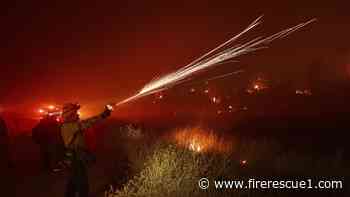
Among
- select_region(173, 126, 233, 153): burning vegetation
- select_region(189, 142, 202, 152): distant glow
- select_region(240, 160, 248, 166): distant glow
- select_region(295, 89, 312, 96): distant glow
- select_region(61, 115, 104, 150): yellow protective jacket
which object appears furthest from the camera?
select_region(295, 89, 312, 96): distant glow

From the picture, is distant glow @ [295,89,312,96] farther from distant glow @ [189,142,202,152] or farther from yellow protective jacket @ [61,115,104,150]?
yellow protective jacket @ [61,115,104,150]

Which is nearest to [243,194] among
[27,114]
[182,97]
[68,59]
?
[27,114]

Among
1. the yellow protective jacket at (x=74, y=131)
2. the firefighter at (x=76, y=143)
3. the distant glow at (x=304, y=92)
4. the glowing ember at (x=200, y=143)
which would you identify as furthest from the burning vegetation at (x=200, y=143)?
the distant glow at (x=304, y=92)

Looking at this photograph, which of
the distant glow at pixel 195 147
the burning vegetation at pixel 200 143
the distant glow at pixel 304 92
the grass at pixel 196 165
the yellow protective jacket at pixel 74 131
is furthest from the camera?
the distant glow at pixel 304 92

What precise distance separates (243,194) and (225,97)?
34732 millimetres

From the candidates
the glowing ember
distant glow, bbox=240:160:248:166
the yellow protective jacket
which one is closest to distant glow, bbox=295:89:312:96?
the glowing ember

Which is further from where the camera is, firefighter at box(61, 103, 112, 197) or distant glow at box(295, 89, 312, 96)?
distant glow at box(295, 89, 312, 96)

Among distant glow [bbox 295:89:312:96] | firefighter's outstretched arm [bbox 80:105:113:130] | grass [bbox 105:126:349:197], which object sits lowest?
grass [bbox 105:126:349:197]

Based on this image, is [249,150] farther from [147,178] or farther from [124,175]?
[147,178]

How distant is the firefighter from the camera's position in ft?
25.9

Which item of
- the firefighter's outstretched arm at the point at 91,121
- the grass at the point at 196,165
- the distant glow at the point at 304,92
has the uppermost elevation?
the distant glow at the point at 304,92

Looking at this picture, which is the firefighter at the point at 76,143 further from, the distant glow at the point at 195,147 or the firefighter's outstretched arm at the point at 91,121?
the distant glow at the point at 195,147

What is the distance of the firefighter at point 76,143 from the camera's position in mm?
7891

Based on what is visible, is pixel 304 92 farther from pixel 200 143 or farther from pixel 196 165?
pixel 196 165
